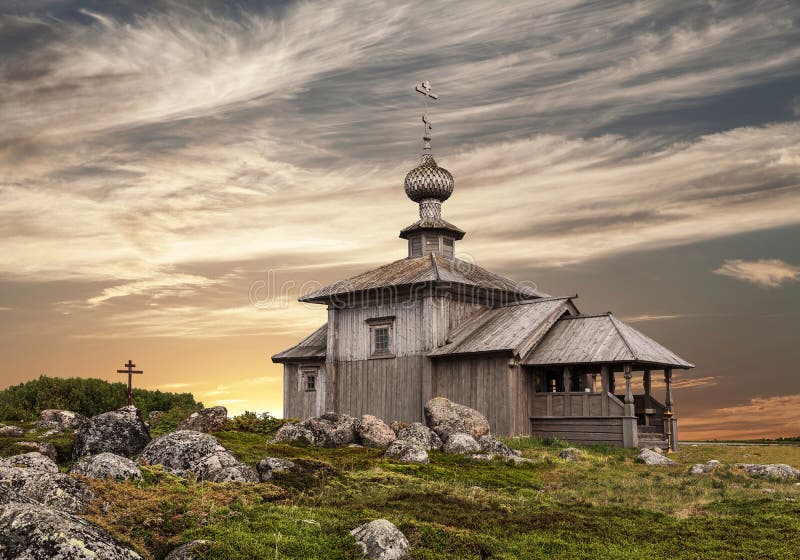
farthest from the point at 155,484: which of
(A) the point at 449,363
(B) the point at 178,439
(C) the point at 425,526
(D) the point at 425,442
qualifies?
(A) the point at 449,363

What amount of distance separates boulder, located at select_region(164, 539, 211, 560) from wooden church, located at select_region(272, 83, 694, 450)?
743 inches

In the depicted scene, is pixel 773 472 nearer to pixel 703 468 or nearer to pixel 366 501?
pixel 703 468

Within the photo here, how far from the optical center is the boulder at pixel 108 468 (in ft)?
49.8

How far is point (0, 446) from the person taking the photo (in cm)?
2028

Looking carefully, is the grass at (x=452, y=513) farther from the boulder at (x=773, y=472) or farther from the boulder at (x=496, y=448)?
the boulder at (x=496, y=448)

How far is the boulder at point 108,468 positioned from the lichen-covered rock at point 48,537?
15.6 ft

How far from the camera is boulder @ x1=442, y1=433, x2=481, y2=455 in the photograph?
929 inches

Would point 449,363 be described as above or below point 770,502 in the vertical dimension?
above

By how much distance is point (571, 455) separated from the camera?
25062 millimetres

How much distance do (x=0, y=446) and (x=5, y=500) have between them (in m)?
10.2

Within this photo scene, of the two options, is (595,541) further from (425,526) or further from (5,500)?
(5,500)

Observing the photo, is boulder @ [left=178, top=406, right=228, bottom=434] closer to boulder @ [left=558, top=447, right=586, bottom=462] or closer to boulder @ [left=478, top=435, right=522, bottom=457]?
boulder @ [left=478, top=435, right=522, bottom=457]

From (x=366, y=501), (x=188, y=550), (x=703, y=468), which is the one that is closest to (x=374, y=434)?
(x=366, y=501)

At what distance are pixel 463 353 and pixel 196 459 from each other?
15.4m
